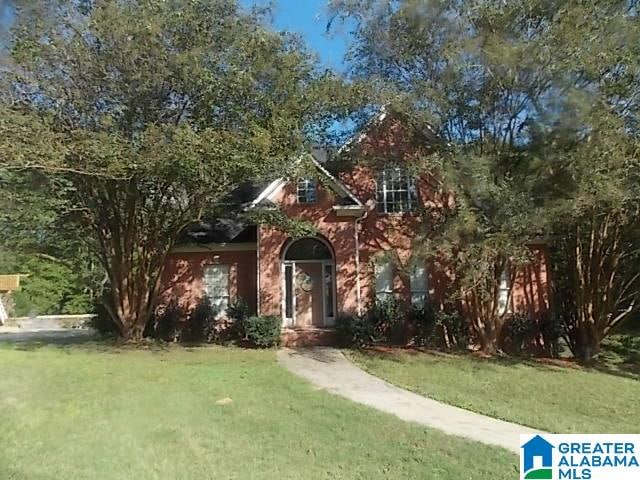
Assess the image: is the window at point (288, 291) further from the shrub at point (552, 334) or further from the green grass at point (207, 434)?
the shrub at point (552, 334)

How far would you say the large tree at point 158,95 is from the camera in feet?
42.5

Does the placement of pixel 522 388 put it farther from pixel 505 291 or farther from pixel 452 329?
pixel 505 291

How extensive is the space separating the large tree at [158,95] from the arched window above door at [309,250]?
442cm

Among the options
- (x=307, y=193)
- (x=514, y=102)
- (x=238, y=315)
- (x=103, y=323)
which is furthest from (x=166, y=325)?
(x=514, y=102)

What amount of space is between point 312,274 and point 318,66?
7246mm

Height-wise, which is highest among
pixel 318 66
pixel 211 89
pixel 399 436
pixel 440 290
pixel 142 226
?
pixel 318 66

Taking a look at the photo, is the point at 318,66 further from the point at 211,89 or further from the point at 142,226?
the point at 142,226

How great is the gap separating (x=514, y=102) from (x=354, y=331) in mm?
7770

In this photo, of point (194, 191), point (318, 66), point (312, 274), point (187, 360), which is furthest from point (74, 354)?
point (318, 66)

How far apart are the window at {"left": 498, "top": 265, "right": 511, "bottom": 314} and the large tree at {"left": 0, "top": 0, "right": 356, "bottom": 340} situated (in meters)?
7.47

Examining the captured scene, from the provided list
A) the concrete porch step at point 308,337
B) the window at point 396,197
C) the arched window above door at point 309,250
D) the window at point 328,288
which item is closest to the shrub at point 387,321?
the concrete porch step at point 308,337

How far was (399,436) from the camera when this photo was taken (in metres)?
7.07

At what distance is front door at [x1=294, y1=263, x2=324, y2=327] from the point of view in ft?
63.4

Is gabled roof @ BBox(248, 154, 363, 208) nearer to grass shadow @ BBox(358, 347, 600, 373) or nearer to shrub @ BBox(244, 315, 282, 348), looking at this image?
shrub @ BBox(244, 315, 282, 348)
